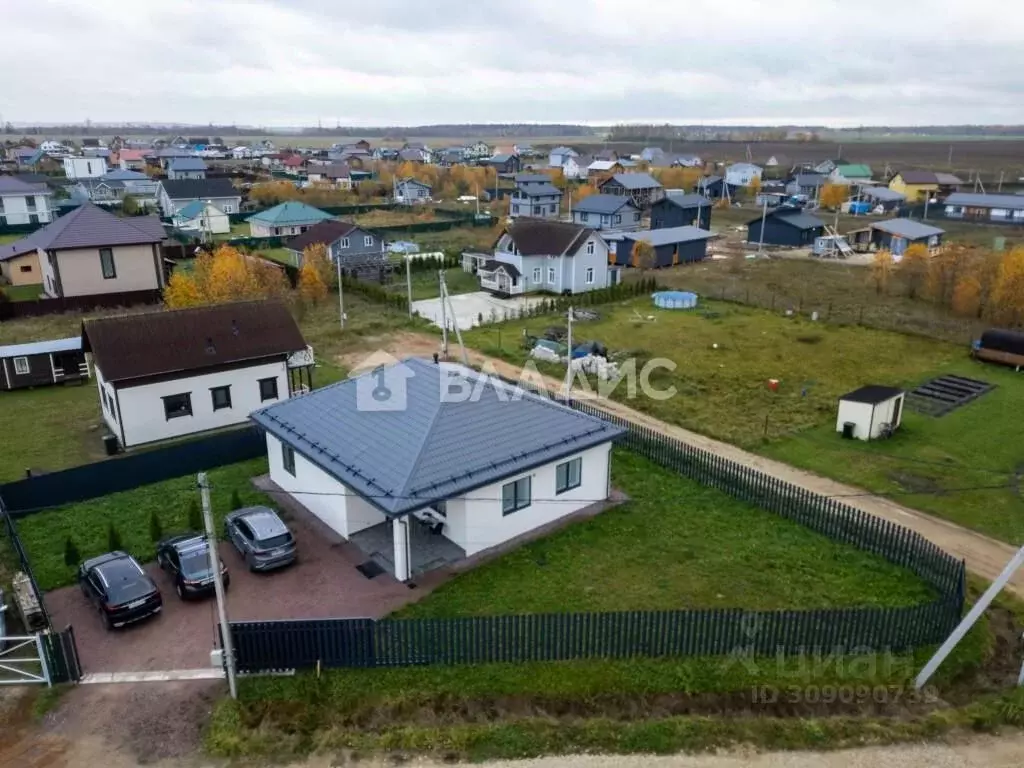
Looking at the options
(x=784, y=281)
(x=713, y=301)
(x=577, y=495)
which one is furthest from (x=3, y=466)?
(x=784, y=281)

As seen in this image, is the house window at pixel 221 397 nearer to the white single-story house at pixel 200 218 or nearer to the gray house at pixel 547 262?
the gray house at pixel 547 262

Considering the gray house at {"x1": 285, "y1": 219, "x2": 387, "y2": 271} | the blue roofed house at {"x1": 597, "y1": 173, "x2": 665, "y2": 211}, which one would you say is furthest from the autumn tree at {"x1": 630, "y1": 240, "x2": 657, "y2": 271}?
the blue roofed house at {"x1": 597, "y1": 173, "x2": 665, "y2": 211}

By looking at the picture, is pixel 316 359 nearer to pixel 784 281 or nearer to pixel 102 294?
pixel 102 294

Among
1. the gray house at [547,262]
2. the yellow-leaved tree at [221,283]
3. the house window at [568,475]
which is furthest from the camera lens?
the gray house at [547,262]

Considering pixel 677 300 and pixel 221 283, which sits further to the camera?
pixel 677 300

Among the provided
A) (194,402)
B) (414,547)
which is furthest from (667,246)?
(414,547)

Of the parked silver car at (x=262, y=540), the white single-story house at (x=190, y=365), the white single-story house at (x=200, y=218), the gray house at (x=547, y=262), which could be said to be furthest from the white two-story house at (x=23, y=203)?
the parked silver car at (x=262, y=540)

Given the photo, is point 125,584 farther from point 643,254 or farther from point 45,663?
point 643,254
